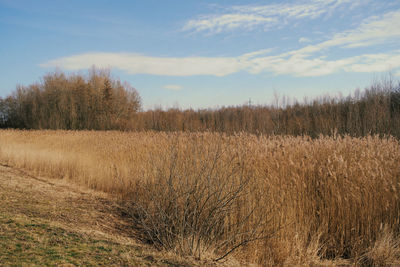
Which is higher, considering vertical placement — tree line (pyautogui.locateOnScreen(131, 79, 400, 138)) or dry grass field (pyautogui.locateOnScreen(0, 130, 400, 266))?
tree line (pyautogui.locateOnScreen(131, 79, 400, 138))

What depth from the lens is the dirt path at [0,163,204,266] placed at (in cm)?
325

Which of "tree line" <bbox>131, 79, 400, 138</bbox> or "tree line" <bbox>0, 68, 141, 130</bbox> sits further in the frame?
"tree line" <bbox>0, 68, 141, 130</bbox>

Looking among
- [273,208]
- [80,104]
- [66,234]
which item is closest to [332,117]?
[273,208]

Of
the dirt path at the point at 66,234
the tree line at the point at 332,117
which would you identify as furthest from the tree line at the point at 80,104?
A: the dirt path at the point at 66,234

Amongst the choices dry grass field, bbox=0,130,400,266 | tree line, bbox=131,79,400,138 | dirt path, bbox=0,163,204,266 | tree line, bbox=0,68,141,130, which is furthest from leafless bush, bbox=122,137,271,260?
tree line, bbox=0,68,141,130

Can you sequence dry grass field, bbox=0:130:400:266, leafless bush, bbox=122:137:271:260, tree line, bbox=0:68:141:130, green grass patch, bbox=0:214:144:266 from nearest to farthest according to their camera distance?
green grass patch, bbox=0:214:144:266, leafless bush, bbox=122:137:271:260, dry grass field, bbox=0:130:400:266, tree line, bbox=0:68:141:130

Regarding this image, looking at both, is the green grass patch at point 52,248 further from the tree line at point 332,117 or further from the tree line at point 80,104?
the tree line at point 80,104

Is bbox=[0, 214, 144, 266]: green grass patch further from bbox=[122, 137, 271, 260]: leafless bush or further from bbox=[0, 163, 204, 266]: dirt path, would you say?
bbox=[122, 137, 271, 260]: leafless bush

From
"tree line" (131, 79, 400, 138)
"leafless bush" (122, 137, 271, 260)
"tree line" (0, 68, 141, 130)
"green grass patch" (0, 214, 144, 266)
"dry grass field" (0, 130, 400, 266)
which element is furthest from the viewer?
"tree line" (0, 68, 141, 130)

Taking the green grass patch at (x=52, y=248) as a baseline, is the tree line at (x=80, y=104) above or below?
above

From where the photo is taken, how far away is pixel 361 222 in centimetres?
471

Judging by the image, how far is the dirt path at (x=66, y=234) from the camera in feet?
10.7

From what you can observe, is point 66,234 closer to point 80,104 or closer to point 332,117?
point 332,117

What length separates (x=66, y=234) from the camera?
3873 mm
